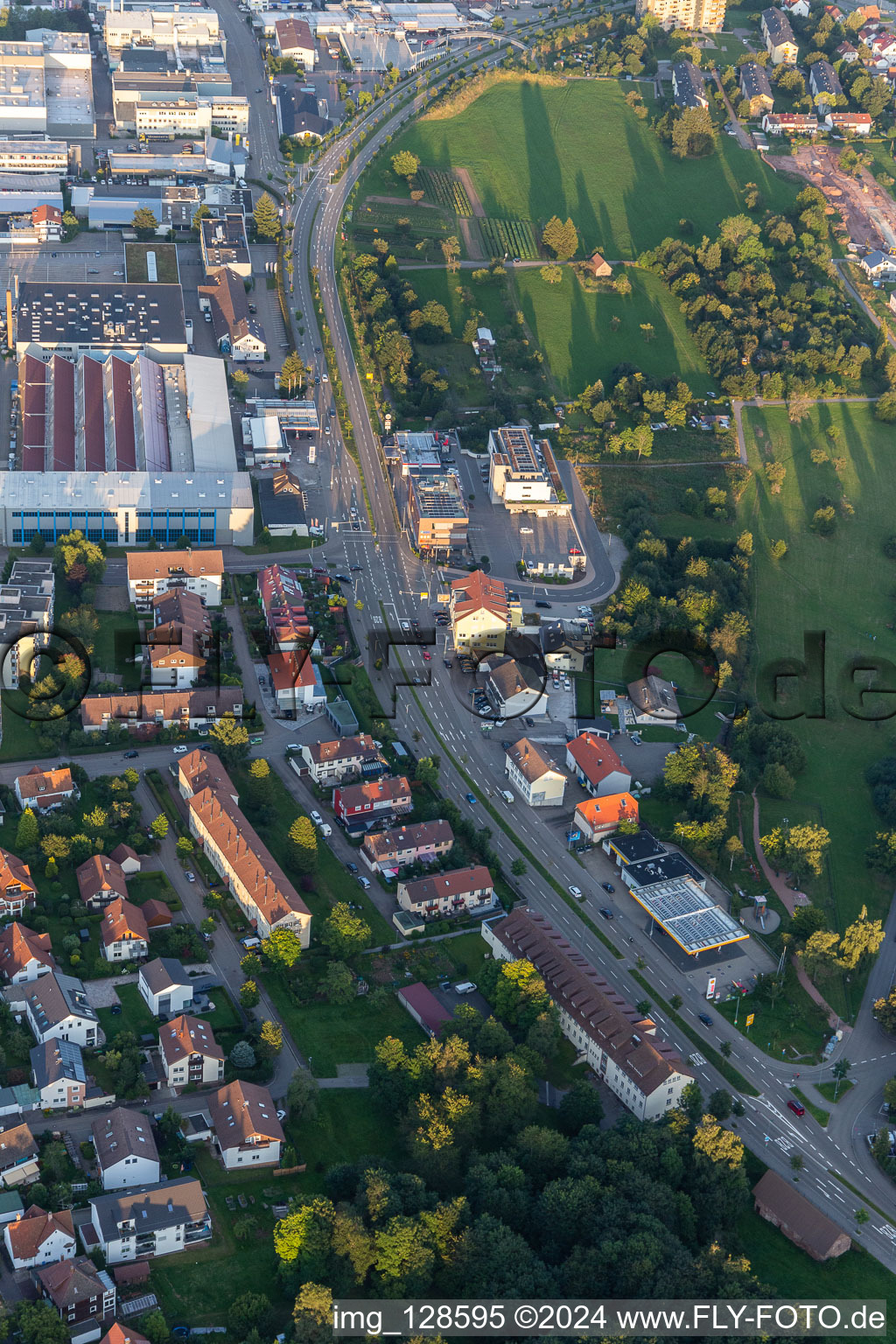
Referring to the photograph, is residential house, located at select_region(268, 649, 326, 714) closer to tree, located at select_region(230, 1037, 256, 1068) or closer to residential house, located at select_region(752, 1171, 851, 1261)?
tree, located at select_region(230, 1037, 256, 1068)

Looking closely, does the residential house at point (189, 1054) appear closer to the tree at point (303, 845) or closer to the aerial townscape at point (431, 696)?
the aerial townscape at point (431, 696)

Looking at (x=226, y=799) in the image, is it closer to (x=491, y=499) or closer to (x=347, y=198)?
(x=491, y=499)

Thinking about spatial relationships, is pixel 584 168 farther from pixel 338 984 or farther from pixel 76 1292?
pixel 76 1292

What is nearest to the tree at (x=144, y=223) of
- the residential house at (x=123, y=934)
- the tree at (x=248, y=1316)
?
the residential house at (x=123, y=934)

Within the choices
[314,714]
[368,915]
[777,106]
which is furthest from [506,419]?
[777,106]

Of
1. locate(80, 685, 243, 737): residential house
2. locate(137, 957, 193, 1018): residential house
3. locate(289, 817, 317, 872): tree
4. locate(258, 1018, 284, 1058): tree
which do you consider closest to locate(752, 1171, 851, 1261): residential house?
locate(258, 1018, 284, 1058): tree
